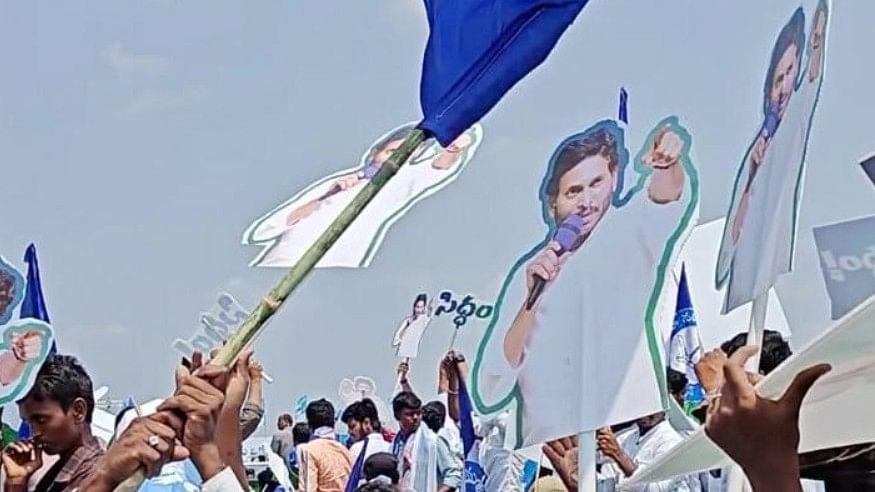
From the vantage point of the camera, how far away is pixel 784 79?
10.5ft

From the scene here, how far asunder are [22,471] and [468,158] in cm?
156

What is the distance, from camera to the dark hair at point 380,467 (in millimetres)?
6895

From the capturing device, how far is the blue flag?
275cm

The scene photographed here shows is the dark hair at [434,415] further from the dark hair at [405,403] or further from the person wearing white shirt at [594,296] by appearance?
the person wearing white shirt at [594,296]

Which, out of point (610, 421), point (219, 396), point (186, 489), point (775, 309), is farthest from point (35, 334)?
point (775, 309)

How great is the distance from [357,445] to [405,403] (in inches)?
20.7

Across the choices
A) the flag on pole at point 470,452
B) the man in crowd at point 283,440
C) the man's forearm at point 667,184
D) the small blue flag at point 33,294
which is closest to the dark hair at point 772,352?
the man's forearm at point 667,184

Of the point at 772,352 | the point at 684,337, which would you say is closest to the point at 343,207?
the point at 772,352

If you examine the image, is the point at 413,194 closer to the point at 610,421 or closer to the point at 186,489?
the point at 610,421

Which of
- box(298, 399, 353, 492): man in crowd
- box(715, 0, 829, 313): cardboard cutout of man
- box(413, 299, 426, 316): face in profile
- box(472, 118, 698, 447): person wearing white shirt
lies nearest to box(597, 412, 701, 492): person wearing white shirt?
box(472, 118, 698, 447): person wearing white shirt

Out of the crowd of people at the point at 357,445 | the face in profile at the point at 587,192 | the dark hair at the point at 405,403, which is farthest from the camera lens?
the dark hair at the point at 405,403

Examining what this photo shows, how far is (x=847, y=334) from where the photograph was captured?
6.22 ft

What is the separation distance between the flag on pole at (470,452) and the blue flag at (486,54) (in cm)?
431

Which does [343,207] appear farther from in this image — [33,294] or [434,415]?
[434,415]
